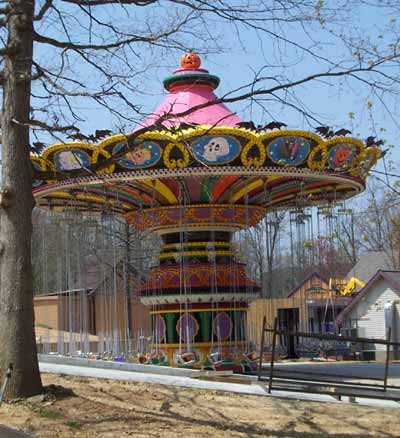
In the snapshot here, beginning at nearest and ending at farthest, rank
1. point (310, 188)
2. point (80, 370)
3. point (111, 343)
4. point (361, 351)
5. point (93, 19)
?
point (93, 19)
point (80, 370)
point (310, 188)
point (111, 343)
point (361, 351)

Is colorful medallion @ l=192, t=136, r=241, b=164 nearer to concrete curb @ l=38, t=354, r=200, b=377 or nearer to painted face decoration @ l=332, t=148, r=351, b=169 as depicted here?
painted face decoration @ l=332, t=148, r=351, b=169

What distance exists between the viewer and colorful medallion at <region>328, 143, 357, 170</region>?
49.4 feet

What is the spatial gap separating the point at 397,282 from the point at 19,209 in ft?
70.2

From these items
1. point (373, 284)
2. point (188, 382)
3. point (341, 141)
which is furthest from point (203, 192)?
point (373, 284)

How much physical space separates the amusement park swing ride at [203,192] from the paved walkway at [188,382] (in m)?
2.78

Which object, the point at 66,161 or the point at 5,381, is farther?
the point at 66,161

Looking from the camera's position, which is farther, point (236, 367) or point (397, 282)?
point (397, 282)

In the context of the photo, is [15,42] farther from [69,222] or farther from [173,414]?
[69,222]

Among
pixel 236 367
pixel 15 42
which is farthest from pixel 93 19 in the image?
pixel 236 367

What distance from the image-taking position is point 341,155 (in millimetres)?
15156

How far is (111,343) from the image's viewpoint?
1828 centimetres

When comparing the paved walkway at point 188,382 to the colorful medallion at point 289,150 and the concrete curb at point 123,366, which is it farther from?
the colorful medallion at point 289,150

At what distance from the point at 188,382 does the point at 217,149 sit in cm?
446

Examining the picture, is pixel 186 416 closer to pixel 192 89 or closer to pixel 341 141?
pixel 341 141
